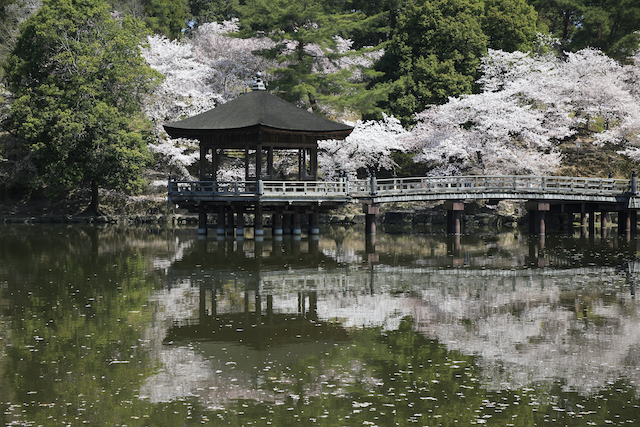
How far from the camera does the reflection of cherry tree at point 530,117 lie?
44406 mm

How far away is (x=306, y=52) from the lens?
2000 inches

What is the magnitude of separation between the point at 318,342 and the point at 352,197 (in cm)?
2138

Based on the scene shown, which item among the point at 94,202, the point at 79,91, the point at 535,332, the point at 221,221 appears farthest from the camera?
the point at 94,202

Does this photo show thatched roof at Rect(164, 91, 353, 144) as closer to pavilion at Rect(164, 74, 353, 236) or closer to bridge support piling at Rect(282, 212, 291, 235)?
pavilion at Rect(164, 74, 353, 236)

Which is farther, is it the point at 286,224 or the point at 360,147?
the point at 360,147

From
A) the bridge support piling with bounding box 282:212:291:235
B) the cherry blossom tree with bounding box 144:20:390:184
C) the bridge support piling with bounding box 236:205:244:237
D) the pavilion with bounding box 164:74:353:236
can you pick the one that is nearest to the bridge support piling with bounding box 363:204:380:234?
the pavilion with bounding box 164:74:353:236

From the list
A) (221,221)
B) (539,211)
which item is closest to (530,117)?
(539,211)

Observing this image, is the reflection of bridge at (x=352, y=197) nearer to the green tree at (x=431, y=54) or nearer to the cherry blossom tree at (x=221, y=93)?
the cherry blossom tree at (x=221, y=93)

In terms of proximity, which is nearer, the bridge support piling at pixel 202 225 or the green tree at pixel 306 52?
the bridge support piling at pixel 202 225

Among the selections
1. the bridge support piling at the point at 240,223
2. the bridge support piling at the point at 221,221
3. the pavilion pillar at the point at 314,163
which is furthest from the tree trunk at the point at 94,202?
the pavilion pillar at the point at 314,163

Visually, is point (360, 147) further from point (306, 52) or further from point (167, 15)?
point (167, 15)

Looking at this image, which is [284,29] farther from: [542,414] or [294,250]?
[542,414]

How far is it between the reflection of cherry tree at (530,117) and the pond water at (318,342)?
66.0ft

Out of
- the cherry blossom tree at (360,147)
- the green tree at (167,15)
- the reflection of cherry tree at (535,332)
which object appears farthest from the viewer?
the green tree at (167,15)
